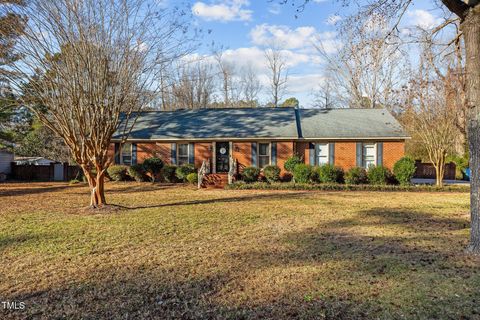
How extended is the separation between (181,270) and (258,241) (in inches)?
81.2

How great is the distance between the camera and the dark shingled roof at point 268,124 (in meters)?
18.7

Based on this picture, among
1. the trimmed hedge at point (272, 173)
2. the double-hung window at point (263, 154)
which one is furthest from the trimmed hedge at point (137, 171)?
the trimmed hedge at point (272, 173)

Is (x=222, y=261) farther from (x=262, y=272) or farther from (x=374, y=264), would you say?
(x=374, y=264)

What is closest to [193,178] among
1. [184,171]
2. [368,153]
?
[184,171]

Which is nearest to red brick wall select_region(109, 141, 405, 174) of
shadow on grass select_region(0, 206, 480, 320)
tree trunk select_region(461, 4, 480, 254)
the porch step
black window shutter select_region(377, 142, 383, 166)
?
black window shutter select_region(377, 142, 383, 166)

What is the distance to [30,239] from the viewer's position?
6695mm

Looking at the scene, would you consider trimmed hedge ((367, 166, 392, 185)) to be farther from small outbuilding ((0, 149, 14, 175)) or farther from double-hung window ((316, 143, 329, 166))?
small outbuilding ((0, 149, 14, 175))

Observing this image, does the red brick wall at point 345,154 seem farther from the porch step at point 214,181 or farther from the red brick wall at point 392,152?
the porch step at point 214,181

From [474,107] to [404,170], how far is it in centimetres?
1174

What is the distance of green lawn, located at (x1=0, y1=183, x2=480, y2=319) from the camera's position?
12.2 ft

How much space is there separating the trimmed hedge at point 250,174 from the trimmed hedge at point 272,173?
0.46 m

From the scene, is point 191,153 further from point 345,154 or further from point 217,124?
Answer: point 345,154

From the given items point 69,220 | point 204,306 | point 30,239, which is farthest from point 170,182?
point 204,306

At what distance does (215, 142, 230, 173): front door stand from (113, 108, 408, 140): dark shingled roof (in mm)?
616
